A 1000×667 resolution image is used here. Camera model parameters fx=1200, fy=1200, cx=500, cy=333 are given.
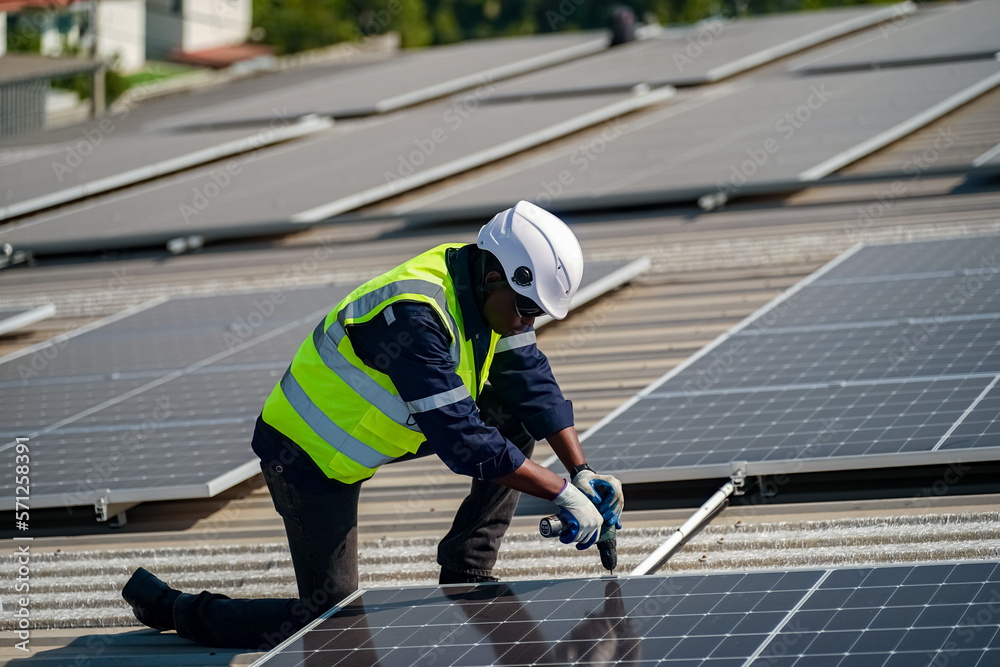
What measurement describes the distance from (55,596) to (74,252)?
26.3ft

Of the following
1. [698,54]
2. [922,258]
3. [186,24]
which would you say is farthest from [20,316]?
[186,24]

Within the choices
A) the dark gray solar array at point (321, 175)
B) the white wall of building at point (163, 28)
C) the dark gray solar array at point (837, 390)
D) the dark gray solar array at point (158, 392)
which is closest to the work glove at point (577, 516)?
the dark gray solar array at point (837, 390)

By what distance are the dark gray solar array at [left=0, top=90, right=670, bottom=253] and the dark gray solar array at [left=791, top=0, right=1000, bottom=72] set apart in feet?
10.5

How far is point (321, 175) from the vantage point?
14.8 metres

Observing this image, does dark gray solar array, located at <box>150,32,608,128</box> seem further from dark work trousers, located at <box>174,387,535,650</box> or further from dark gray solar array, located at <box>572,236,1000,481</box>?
dark work trousers, located at <box>174,387,535,650</box>

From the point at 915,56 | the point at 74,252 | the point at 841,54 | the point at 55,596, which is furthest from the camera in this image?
the point at 841,54

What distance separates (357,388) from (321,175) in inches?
397

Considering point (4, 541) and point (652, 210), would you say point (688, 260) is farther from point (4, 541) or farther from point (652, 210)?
point (4, 541)

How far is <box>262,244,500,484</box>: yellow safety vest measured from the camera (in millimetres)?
5012

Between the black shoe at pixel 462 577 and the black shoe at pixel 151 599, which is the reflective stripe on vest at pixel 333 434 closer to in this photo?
the black shoe at pixel 462 577

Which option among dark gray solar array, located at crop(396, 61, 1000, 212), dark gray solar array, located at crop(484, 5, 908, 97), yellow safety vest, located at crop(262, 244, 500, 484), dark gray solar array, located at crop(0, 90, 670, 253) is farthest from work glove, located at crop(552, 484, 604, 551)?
dark gray solar array, located at crop(484, 5, 908, 97)

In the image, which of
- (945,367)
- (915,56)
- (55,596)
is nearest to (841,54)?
(915,56)

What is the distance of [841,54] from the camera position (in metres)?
19.6

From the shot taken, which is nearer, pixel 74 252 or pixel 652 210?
pixel 652 210
